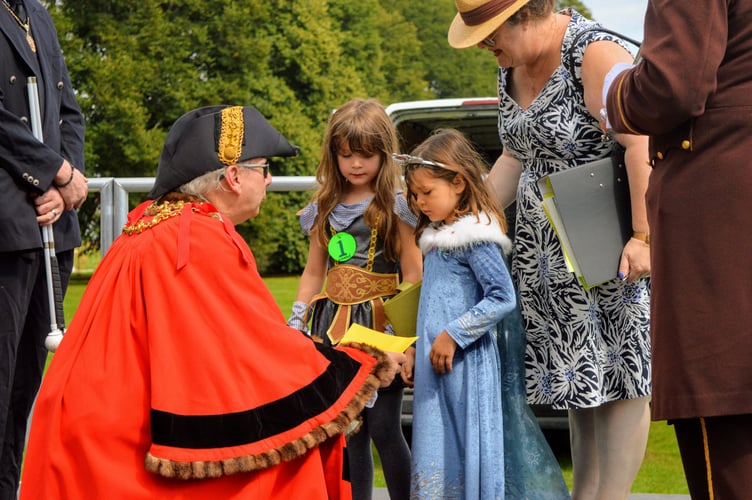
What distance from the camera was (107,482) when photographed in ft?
10.0

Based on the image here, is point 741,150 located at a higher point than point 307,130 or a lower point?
higher

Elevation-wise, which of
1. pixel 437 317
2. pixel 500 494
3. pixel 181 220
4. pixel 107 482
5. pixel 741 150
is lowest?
pixel 500 494

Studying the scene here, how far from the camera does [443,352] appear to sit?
12.4 feet

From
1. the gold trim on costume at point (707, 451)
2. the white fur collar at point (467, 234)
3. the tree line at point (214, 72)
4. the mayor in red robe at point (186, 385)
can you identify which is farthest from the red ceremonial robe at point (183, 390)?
the tree line at point (214, 72)

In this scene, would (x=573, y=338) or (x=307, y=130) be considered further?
(x=307, y=130)

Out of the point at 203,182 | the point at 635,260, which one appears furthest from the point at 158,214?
the point at 635,260

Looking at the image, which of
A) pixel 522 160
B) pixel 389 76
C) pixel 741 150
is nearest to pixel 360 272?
pixel 522 160

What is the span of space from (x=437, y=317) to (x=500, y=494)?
2.16 feet

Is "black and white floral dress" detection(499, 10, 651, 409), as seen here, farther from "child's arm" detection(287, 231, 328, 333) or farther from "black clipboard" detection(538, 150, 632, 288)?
"child's arm" detection(287, 231, 328, 333)

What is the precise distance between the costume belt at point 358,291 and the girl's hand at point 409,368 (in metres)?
0.25

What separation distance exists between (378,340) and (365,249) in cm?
74

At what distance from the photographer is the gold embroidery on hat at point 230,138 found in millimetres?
3383

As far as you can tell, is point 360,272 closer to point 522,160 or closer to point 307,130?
point 522,160

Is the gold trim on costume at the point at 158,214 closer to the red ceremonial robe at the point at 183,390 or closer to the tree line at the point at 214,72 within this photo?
the red ceremonial robe at the point at 183,390
